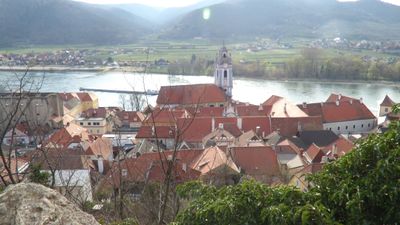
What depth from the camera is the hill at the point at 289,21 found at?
117m

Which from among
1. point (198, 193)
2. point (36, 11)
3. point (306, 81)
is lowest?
point (306, 81)

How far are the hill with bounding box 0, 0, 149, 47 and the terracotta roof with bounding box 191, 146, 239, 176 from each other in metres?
91.8

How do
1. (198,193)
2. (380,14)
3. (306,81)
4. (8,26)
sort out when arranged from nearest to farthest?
(198,193) → (306,81) → (8,26) → (380,14)

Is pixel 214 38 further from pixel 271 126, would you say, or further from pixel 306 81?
pixel 271 126

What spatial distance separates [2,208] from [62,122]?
25.8 meters

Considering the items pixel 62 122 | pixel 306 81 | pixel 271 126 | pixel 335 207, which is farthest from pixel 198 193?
pixel 306 81

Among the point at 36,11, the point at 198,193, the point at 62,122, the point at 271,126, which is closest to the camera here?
the point at 198,193

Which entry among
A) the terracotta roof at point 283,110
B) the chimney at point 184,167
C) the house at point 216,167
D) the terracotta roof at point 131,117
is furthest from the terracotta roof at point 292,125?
the terracotta roof at point 131,117

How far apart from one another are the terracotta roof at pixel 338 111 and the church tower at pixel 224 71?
8.34 meters

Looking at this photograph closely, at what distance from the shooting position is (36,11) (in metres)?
114

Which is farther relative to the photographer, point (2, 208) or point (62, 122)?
point (62, 122)

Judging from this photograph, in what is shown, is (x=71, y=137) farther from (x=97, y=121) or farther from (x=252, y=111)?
(x=252, y=111)

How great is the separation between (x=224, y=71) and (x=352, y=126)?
34.5ft

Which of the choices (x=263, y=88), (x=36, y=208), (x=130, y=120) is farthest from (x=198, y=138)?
(x=263, y=88)
